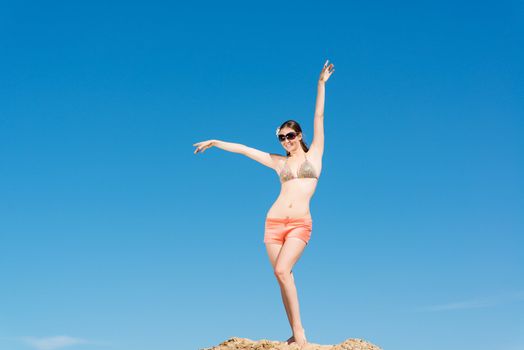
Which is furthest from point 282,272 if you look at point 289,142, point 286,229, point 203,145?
point 203,145

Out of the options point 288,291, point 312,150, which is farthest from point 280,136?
point 288,291

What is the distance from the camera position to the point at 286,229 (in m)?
11.4

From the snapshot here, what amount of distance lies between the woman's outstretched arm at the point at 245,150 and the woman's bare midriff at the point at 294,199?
0.64 meters

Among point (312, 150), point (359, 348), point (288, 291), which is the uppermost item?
point (312, 150)

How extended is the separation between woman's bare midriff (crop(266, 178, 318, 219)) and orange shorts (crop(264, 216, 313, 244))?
7 centimetres

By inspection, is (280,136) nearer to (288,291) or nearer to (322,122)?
(322,122)

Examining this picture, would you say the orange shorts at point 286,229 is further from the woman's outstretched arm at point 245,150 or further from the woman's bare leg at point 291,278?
the woman's outstretched arm at point 245,150

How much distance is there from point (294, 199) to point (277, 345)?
2490mm

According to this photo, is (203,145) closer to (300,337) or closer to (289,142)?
(289,142)

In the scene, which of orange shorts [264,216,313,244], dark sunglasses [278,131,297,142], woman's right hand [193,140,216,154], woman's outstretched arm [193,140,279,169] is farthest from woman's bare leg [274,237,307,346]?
woman's right hand [193,140,216,154]

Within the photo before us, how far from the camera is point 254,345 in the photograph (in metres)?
11.5

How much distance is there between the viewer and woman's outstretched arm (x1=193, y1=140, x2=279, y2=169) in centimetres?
1216

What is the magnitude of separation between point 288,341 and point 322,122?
3890 mm

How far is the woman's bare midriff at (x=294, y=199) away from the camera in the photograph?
37.3ft
